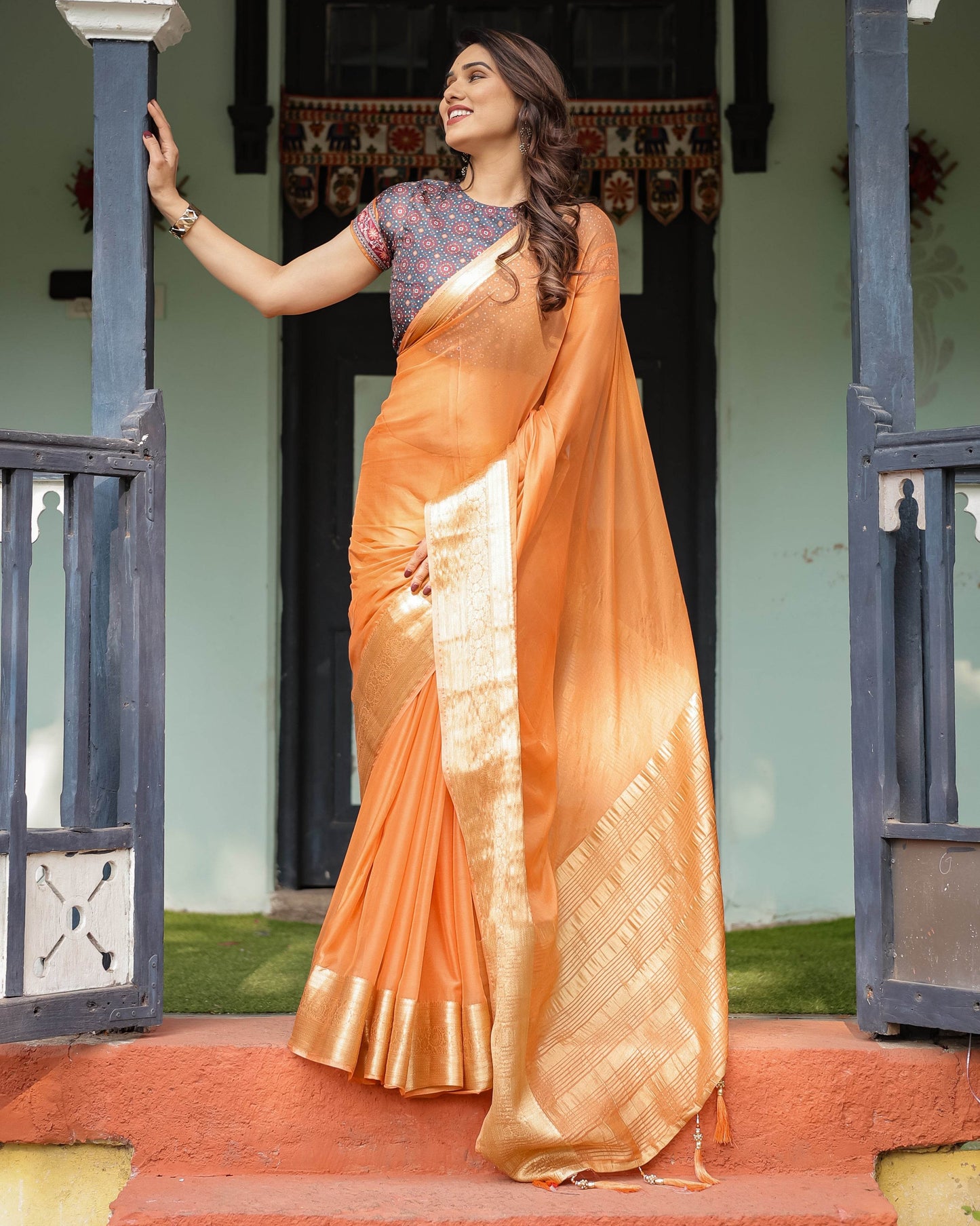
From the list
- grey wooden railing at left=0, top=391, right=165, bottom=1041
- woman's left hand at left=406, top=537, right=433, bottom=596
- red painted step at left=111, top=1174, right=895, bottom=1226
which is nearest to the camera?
red painted step at left=111, top=1174, right=895, bottom=1226

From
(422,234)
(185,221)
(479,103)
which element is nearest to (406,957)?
(422,234)

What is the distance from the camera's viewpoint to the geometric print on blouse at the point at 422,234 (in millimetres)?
2625

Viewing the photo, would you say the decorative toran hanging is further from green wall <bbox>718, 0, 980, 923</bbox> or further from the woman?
the woman

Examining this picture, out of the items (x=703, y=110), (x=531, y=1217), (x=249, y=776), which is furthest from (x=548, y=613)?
(x=703, y=110)

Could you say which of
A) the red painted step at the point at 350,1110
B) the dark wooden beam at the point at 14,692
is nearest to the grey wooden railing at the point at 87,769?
the dark wooden beam at the point at 14,692

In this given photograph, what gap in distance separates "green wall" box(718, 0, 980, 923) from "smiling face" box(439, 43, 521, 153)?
1.95m

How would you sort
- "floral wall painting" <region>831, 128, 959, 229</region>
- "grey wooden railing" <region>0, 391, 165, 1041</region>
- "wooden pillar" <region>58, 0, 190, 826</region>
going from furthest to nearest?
1. "floral wall painting" <region>831, 128, 959, 229</region>
2. "wooden pillar" <region>58, 0, 190, 826</region>
3. "grey wooden railing" <region>0, 391, 165, 1041</region>

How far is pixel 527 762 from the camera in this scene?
2482 millimetres

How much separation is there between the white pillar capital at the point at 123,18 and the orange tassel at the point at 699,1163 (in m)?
2.34

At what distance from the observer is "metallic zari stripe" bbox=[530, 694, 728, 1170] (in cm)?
239

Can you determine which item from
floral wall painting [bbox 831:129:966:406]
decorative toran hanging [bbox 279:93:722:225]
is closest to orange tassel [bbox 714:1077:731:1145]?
floral wall painting [bbox 831:129:966:406]

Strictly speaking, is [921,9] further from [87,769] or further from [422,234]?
[87,769]

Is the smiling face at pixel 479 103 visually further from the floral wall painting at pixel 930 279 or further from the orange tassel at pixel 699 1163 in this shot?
the floral wall painting at pixel 930 279

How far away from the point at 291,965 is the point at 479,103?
2.24 metres
